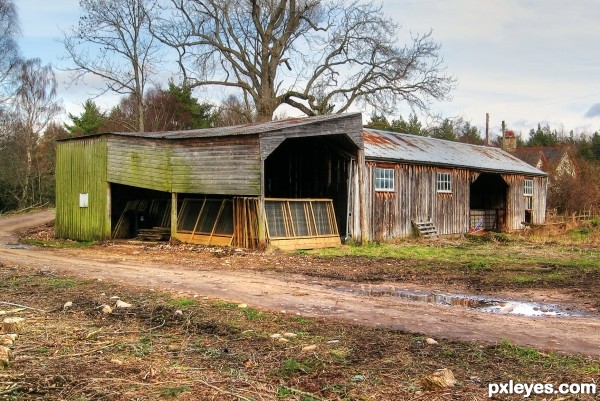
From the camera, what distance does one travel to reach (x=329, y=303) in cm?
934

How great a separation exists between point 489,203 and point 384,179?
12.4 meters

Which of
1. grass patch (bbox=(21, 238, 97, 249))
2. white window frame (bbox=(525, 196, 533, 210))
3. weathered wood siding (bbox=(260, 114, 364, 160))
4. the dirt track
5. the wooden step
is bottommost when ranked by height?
the dirt track

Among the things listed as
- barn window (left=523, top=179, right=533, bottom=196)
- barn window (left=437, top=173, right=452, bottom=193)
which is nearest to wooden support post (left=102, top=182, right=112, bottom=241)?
barn window (left=437, top=173, right=452, bottom=193)

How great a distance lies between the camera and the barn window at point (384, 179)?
2212 centimetres

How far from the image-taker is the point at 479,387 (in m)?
4.95

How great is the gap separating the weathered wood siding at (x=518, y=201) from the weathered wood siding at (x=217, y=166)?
18.0m

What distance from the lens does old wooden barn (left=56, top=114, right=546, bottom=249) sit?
18.4 m

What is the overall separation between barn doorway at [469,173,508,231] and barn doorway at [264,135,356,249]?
10.2 metres

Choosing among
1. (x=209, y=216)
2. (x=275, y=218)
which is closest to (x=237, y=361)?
(x=275, y=218)

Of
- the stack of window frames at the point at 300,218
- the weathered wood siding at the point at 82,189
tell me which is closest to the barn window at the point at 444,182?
the stack of window frames at the point at 300,218

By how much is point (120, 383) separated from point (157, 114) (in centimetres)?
4301

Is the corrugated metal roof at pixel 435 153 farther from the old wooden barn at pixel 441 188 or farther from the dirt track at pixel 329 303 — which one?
the dirt track at pixel 329 303

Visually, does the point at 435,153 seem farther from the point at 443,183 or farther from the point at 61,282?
the point at 61,282

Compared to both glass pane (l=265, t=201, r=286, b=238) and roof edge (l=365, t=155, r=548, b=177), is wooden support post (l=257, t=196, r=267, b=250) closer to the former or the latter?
glass pane (l=265, t=201, r=286, b=238)
